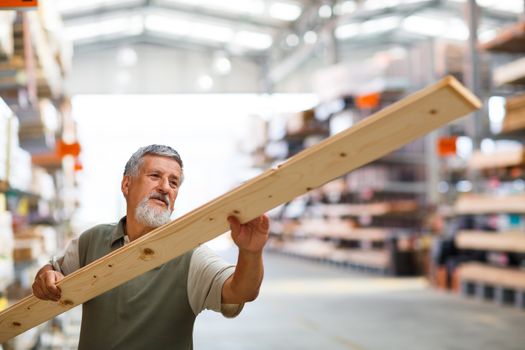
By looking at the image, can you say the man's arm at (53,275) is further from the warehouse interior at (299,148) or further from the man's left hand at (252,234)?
the man's left hand at (252,234)

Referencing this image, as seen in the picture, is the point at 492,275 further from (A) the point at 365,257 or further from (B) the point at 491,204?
(A) the point at 365,257

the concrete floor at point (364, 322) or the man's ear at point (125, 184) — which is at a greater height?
the man's ear at point (125, 184)

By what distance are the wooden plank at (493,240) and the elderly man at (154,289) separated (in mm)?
6169

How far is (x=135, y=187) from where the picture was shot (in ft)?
6.84

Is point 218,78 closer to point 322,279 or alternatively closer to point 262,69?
point 262,69

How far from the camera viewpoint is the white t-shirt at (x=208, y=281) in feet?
6.79

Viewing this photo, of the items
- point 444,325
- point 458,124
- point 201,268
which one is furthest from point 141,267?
point 458,124

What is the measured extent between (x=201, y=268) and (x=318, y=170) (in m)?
0.67

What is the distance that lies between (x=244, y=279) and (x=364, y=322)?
5563mm

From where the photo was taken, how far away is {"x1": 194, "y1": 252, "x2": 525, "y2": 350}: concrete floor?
6.07 meters

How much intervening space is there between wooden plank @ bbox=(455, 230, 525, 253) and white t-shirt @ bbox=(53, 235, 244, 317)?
242 inches

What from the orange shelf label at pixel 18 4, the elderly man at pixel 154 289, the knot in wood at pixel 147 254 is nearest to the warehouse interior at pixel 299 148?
the orange shelf label at pixel 18 4

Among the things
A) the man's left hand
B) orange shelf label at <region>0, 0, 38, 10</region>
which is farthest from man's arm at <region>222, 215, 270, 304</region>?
orange shelf label at <region>0, 0, 38, 10</region>

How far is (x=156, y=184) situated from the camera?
2059 mm
